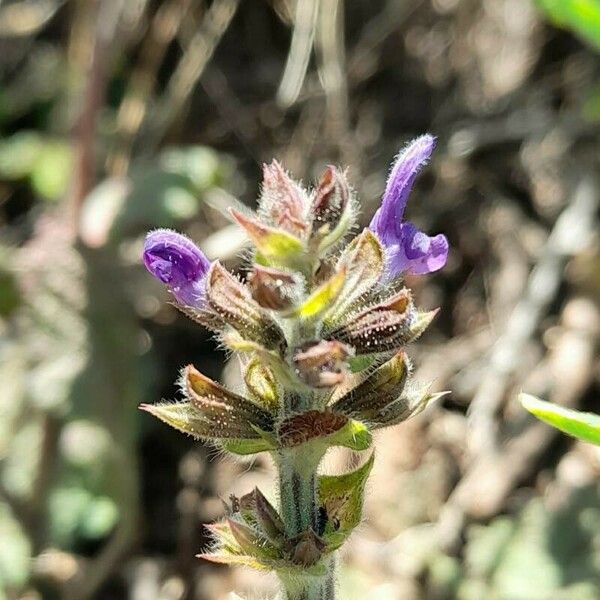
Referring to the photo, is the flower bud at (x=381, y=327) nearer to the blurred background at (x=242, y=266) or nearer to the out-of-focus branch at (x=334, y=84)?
the blurred background at (x=242, y=266)

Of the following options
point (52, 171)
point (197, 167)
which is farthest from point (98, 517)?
point (52, 171)

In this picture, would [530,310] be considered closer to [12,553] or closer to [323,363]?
[12,553]

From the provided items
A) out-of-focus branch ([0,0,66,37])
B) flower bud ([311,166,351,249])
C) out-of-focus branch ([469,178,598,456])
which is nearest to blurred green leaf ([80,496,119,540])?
out-of-focus branch ([469,178,598,456])

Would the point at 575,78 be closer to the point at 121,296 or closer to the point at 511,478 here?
the point at 511,478

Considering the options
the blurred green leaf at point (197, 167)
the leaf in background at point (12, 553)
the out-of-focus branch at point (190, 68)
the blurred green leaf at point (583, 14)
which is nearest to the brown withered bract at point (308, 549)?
the blurred green leaf at point (583, 14)

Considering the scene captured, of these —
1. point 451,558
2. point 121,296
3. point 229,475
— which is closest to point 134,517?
point 229,475

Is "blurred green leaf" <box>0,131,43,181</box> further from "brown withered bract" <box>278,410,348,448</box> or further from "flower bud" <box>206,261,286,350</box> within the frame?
"brown withered bract" <box>278,410,348,448</box>
